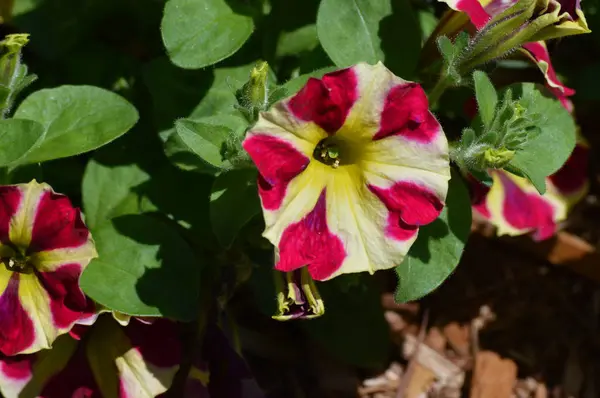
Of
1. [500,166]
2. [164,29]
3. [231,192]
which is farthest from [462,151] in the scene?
[164,29]

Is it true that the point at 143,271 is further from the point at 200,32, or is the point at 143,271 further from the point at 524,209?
the point at 524,209

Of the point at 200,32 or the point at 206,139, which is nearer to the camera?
the point at 206,139

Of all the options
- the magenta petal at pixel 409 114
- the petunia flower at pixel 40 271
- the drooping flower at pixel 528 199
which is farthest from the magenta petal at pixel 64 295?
the drooping flower at pixel 528 199

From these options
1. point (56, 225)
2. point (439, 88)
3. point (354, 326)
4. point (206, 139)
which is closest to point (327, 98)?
point (206, 139)

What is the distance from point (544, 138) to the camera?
4.85 ft

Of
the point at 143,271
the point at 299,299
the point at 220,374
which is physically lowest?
the point at 220,374

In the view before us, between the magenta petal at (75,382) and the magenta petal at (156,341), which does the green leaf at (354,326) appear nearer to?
the magenta petal at (156,341)

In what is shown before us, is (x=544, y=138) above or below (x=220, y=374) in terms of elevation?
above

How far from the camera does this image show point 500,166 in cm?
126

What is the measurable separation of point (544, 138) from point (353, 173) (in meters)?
0.42

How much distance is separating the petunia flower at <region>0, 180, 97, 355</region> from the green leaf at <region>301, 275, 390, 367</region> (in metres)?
0.65

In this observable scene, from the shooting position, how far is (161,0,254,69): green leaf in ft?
4.67

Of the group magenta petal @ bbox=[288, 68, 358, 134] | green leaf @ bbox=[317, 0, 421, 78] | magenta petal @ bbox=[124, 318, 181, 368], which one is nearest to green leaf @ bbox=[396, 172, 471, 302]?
green leaf @ bbox=[317, 0, 421, 78]

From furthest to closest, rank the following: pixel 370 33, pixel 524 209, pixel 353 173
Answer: pixel 524 209 < pixel 370 33 < pixel 353 173
